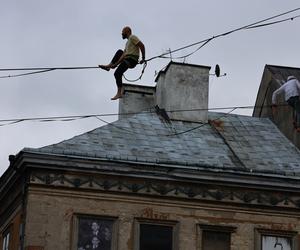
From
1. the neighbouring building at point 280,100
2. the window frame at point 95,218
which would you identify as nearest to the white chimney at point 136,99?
the neighbouring building at point 280,100

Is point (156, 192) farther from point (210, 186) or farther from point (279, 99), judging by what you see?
point (279, 99)

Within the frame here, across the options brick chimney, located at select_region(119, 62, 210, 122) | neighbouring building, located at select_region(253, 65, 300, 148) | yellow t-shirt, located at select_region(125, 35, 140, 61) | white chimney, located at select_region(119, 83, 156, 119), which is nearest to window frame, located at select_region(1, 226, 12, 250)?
white chimney, located at select_region(119, 83, 156, 119)

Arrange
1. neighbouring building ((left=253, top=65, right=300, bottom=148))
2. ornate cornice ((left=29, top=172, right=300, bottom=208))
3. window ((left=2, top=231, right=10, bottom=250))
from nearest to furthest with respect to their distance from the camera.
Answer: ornate cornice ((left=29, top=172, right=300, bottom=208)) < window ((left=2, top=231, right=10, bottom=250)) < neighbouring building ((left=253, top=65, right=300, bottom=148))

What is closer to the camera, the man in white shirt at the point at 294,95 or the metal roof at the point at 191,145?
the metal roof at the point at 191,145

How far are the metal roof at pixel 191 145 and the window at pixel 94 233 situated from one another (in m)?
1.45

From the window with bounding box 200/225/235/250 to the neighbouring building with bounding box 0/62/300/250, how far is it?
0.02m

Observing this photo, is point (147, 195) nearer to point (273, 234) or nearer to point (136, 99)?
point (273, 234)

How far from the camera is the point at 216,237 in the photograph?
1078 inches

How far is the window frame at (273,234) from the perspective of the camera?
2738 centimetres

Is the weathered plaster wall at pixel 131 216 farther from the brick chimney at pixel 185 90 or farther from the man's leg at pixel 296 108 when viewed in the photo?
the brick chimney at pixel 185 90

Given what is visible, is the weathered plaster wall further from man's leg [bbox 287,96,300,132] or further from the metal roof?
man's leg [bbox 287,96,300,132]

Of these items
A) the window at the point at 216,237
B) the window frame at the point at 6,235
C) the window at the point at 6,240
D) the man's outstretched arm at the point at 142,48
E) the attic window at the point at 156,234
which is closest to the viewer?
the man's outstretched arm at the point at 142,48

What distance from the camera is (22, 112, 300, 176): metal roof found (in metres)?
27.6

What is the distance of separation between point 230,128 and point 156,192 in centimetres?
455
